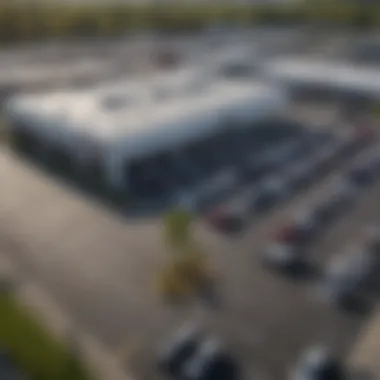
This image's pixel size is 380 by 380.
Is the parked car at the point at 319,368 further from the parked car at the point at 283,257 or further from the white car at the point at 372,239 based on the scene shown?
the white car at the point at 372,239

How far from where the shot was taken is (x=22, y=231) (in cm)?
454

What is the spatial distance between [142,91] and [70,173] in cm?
176

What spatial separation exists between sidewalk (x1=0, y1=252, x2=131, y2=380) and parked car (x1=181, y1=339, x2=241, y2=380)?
34 cm

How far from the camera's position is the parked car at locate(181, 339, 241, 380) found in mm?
3035

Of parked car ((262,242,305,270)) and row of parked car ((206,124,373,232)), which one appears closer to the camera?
parked car ((262,242,305,270))

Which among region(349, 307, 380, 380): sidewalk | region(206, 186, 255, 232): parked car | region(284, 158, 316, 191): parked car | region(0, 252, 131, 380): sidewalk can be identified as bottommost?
region(0, 252, 131, 380): sidewalk

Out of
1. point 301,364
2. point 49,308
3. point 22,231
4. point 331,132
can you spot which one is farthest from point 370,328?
point 331,132

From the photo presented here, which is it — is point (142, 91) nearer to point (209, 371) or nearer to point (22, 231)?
point (22, 231)

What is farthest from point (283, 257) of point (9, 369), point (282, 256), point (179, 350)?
point (9, 369)

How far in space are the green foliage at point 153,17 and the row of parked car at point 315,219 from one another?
17.8ft

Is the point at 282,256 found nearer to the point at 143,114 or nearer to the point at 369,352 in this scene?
the point at 369,352

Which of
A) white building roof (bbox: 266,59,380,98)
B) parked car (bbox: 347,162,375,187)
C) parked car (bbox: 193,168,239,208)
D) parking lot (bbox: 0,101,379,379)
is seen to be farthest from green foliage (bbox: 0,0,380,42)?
parked car (bbox: 193,168,239,208)

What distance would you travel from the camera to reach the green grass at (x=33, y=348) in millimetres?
3035

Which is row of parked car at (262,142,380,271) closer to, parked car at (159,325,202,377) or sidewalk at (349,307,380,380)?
sidewalk at (349,307,380,380)
